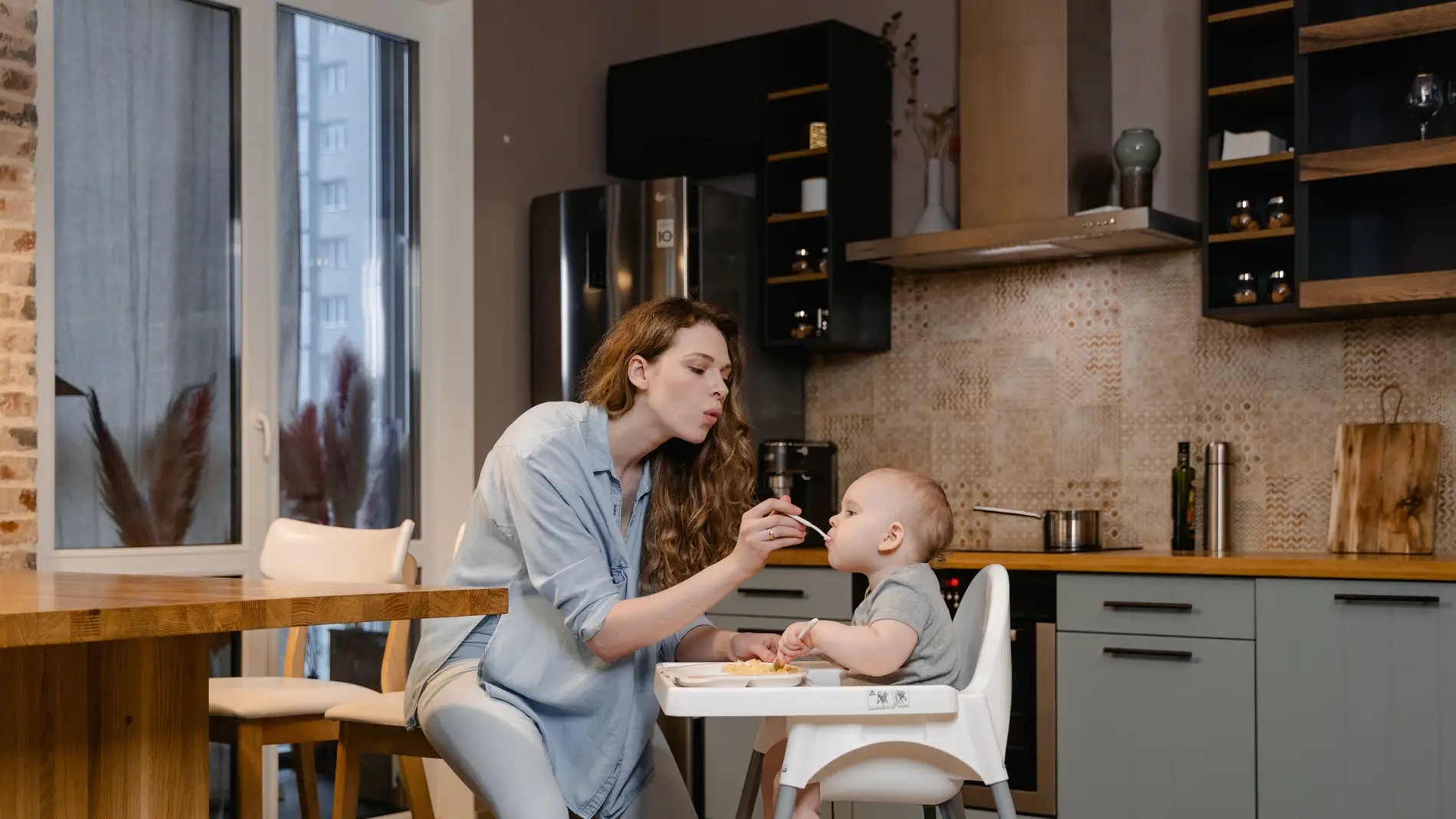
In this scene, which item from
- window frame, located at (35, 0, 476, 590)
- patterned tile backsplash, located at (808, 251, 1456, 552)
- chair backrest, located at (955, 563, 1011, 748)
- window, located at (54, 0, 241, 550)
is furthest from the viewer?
patterned tile backsplash, located at (808, 251, 1456, 552)

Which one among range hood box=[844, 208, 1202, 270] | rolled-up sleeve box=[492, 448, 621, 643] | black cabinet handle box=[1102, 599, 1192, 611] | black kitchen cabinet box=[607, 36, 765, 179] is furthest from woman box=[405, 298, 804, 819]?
black kitchen cabinet box=[607, 36, 765, 179]

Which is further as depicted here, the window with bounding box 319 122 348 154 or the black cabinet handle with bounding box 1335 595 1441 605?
the window with bounding box 319 122 348 154

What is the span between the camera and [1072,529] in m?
3.97

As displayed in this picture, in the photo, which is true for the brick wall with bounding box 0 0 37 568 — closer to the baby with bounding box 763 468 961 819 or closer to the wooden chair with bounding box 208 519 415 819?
the wooden chair with bounding box 208 519 415 819

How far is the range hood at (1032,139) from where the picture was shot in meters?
3.98

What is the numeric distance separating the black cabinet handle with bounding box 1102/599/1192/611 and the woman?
1.46 metres

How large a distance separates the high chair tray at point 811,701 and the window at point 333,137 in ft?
9.51

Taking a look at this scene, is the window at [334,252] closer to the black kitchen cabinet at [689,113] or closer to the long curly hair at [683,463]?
the black kitchen cabinet at [689,113]

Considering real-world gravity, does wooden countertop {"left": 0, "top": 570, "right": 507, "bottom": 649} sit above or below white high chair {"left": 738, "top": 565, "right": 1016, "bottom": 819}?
above

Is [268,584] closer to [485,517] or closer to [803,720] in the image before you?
[485,517]

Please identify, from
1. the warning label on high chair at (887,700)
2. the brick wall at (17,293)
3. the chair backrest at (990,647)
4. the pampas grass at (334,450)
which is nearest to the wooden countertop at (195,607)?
the warning label on high chair at (887,700)

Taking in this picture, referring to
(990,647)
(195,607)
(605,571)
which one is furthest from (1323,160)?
(195,607)

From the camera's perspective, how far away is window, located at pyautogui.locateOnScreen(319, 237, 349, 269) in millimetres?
4262

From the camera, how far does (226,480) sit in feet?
13.1
